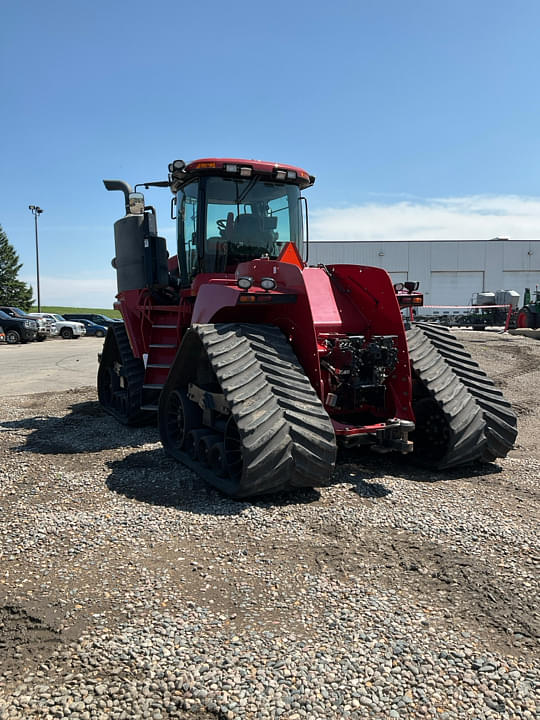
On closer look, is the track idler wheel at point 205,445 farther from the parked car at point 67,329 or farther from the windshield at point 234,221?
the parked car at point 67,329

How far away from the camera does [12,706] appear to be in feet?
7.87

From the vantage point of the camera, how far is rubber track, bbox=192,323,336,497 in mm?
4414

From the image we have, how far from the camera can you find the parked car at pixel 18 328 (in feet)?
97.8

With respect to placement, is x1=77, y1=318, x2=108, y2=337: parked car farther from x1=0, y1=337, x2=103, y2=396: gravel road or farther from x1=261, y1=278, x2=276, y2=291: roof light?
x1=261, y1=278, x2=276, y2=291: roof light

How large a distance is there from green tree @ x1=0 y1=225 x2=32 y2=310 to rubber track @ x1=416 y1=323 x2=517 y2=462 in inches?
2550

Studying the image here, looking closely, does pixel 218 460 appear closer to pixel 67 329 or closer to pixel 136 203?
pixel 136 203

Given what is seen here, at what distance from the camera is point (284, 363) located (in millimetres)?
4973

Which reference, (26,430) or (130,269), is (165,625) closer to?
(26,430)

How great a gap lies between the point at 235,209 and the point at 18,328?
26.1 meters

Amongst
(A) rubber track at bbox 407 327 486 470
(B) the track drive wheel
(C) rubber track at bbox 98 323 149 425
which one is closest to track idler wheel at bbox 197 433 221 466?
(B) the track drive wheel

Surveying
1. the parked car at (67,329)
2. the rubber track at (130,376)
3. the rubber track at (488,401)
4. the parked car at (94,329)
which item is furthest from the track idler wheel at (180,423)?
the parked car at (94,329)

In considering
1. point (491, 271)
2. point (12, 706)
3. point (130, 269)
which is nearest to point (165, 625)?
point (12, 706)

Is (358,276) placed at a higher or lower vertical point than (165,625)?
higher

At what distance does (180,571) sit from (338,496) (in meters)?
1.70
